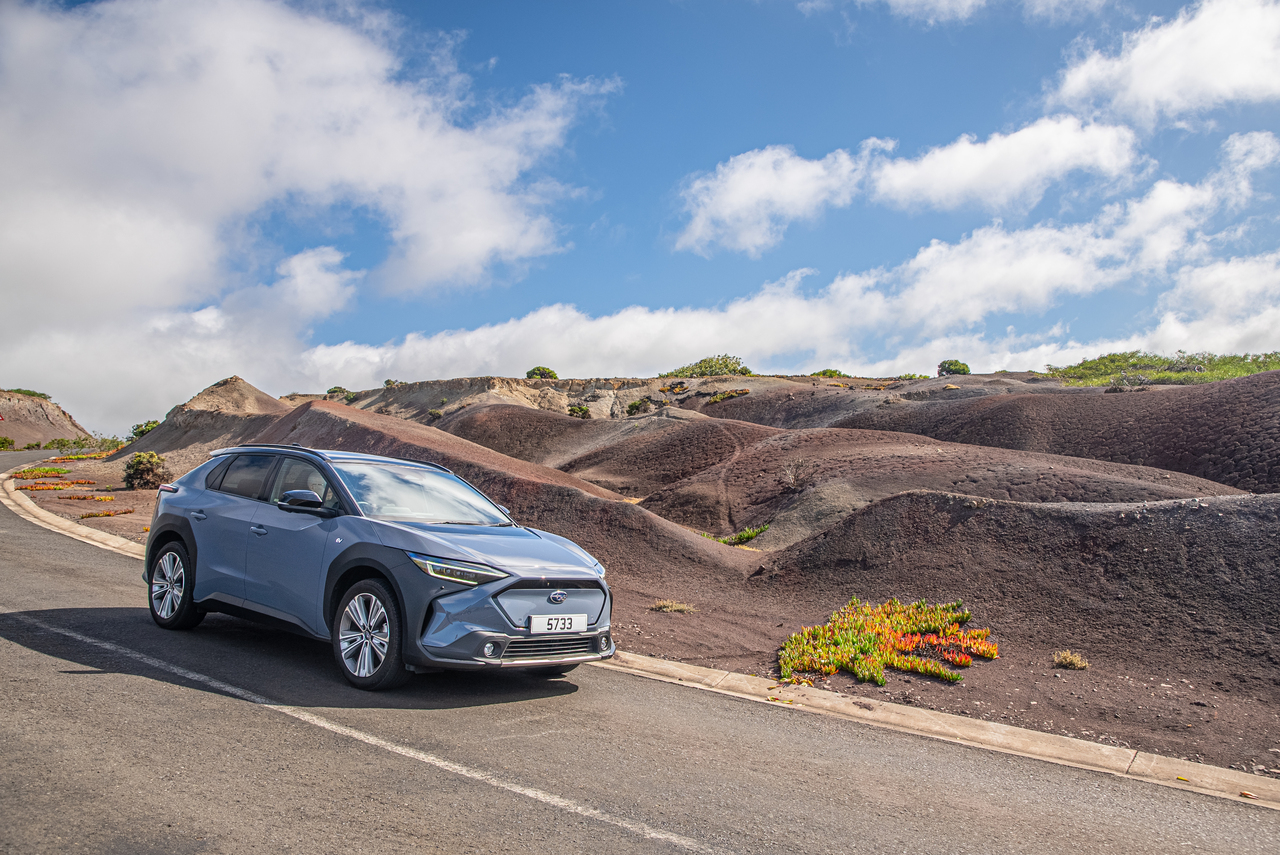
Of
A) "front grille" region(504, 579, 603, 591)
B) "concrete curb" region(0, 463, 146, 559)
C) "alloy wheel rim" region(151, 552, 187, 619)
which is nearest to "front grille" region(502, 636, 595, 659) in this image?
"front grille" region(504, 579, 603, 591)

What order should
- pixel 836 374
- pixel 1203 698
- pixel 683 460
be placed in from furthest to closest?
pixel 836 374, pixel 683 460, pixel 1203 698

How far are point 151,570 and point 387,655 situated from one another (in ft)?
11.0

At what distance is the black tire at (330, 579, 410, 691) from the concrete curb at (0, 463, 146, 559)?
5787 mm

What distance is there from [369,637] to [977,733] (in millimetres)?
4774

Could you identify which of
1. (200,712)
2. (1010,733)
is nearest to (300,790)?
(200,712)

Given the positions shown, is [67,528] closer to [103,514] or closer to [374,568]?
[103,514]

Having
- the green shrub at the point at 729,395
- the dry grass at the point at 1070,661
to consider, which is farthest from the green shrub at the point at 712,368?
the dry grass at the point at 1070,661

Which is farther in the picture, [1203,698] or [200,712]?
[1203,698]

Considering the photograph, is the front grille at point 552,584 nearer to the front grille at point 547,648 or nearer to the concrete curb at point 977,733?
the front grille at point 547,648

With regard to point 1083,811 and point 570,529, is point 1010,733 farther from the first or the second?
point 570,529

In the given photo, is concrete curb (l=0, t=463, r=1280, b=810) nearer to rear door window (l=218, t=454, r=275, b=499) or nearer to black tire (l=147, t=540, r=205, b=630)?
rear door window (l=218, t=454, r=275, b=499)

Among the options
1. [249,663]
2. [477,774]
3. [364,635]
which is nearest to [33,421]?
[249,663]

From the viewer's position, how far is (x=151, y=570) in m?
7.00

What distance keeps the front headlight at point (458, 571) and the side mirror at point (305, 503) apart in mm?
1020
